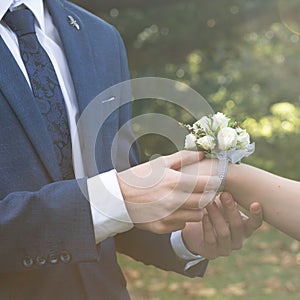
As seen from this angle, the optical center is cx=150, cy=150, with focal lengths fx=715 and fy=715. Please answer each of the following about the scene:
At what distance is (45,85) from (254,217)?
3.09ft

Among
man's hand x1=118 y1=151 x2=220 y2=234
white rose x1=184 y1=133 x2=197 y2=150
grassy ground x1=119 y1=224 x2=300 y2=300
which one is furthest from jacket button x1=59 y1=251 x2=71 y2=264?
grassy ground x1=119 y1=224 x2=300 y2=300

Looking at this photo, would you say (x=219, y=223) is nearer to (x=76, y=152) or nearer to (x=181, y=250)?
(x=181, y=250)

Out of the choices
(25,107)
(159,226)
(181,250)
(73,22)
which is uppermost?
(73,22)

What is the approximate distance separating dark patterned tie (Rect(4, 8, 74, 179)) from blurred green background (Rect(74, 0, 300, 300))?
4888 millimetres

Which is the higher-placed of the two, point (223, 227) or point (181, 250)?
point (223, 227)

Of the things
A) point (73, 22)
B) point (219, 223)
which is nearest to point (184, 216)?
point (219, 223)

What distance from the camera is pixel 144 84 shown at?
862cm

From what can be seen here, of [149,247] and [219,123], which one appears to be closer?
[219,123]

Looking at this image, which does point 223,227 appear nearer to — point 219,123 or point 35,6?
point 219,123

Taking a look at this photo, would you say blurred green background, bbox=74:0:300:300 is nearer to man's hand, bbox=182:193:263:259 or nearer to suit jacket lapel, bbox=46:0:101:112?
man's hand, bbox=182:193:263:259

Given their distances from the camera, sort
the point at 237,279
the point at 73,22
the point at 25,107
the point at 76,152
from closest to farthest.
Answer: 1. the point at 25,107
2. the point at 76,152
3. the point at 73,22
4. the point at 237,279

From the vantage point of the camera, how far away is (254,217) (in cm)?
272

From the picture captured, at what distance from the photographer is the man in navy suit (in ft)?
7.25

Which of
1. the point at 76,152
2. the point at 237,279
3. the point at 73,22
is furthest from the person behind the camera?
the point at 237,279
